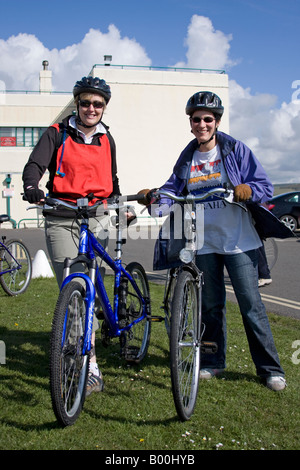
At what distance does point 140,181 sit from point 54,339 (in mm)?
31746

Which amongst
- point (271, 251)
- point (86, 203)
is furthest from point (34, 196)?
point (271, 251)

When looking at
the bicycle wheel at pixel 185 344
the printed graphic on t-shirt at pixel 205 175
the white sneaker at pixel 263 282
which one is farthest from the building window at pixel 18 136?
the bicycle wheel at pixel 185 344

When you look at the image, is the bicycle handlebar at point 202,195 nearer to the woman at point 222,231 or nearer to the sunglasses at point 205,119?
the woman at point 222,231

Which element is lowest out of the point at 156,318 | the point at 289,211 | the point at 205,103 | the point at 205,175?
the point at 156,318

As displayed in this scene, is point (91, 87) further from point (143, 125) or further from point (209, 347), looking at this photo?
point (143, 125)

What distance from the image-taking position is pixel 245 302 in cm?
393

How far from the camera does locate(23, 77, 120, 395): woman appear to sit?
3879 mm

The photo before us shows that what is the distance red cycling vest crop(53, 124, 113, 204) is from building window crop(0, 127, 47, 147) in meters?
34.3

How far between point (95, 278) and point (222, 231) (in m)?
1.09

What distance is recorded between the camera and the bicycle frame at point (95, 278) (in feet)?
10.7

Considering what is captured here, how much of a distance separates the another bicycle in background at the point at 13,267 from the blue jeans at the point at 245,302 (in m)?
4.49

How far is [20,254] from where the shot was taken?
8609 millimetres

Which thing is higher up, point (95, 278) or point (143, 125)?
point (143, 125)

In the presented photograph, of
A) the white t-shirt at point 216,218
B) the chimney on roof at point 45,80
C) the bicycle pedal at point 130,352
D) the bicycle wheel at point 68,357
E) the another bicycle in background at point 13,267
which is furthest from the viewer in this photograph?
the chimney on roof at point 45,80
